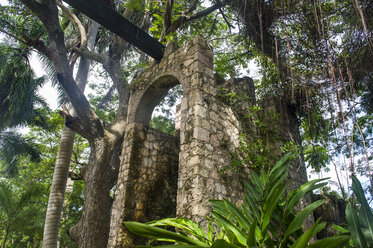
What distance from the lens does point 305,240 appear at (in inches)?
46.4

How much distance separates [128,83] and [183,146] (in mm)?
3743

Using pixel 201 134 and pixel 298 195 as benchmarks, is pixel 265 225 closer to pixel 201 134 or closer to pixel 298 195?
pixel 298 195

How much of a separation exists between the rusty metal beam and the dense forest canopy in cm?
46

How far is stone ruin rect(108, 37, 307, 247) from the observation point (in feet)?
12.8

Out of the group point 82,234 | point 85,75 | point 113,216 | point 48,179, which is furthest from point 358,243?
point 48,179

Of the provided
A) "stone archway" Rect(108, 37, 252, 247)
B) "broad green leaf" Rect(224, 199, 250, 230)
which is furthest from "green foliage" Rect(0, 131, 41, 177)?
"broad green leaf" Rect(224, 199, 250, 230)

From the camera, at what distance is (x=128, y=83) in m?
7.30

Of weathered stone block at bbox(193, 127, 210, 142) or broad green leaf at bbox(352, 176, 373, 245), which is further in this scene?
weathered stone block at bbox(193, 127, 210, 142)

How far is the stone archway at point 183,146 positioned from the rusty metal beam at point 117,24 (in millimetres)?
288

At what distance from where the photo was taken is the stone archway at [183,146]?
386 centimetres

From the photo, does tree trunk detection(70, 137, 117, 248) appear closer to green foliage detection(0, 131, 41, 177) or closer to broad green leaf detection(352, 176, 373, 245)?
broad green leaf detection(352, 176, 373, 245)

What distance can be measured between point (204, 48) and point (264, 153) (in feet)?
6.74

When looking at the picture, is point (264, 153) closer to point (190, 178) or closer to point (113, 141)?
point (190, 178)

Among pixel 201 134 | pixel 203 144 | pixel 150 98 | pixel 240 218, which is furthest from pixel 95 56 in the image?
pixel 240 218
